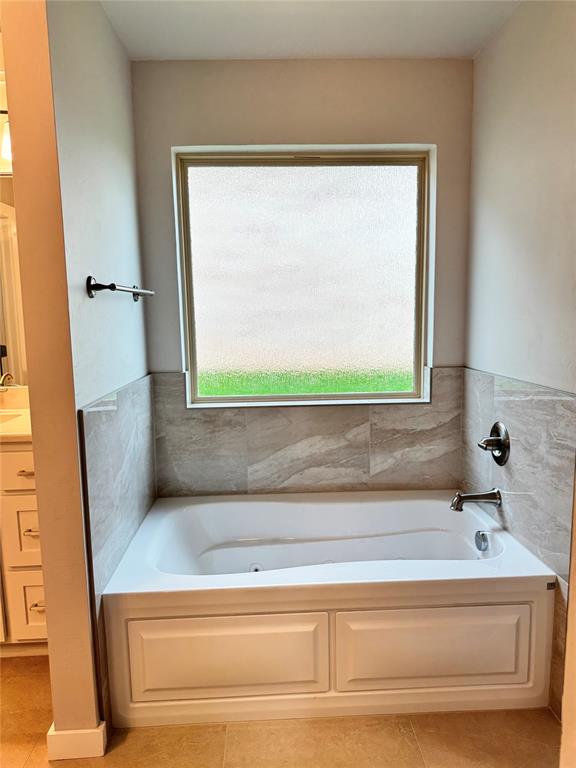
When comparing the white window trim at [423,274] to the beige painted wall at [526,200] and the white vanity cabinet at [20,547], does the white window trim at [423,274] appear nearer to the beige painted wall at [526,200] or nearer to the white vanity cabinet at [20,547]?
the beige painted wall at [526,200]

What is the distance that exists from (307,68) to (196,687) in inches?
103

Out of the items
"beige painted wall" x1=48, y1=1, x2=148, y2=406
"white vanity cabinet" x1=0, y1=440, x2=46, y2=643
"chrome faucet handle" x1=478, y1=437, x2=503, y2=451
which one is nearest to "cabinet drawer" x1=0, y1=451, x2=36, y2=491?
"white vanity cabinet" x1=0, y1=440, x2=46, y2=643

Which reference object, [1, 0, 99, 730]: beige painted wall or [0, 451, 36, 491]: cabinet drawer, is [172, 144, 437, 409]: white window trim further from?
[1, 0, 99, 730]: beige painted wall

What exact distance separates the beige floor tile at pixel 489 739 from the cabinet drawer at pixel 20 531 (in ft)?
5.31

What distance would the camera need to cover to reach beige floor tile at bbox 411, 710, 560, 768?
1.59 meters

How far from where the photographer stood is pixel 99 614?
1.65 metres

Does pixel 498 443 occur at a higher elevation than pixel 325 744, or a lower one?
higher

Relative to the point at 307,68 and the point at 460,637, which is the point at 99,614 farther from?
the point at 307,68

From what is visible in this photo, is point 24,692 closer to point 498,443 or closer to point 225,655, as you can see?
point 225,655

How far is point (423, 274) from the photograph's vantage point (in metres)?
2.55

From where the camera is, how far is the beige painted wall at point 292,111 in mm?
2301

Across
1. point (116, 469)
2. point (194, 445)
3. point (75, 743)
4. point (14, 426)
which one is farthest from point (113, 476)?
point (75, 743)

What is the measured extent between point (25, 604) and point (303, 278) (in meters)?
1.94

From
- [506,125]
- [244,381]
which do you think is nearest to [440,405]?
[244,381]
